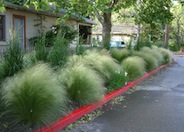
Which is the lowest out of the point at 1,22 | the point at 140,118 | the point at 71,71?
the point at 140,118

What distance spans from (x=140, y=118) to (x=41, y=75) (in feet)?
8.23

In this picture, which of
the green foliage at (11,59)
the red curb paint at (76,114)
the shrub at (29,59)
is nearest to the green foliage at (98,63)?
the red curb paint at (76,114)

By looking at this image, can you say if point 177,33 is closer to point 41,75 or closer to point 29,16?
point 29,16

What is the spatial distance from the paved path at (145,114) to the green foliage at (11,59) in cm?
189

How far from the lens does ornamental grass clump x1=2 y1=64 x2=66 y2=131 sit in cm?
480

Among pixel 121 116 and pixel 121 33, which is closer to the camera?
pixel 121 116

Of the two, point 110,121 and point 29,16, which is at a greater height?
point 29,16

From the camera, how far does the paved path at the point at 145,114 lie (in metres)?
5.62

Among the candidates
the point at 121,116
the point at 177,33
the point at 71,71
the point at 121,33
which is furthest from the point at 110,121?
the point at 121,33

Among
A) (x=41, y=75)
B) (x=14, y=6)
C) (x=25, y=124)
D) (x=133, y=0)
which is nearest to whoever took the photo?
(x=25, y=124)

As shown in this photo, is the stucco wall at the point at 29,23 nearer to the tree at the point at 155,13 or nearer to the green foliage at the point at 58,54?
the tree at the point at 155,13

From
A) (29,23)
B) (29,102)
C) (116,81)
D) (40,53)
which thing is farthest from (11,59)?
(29,23)

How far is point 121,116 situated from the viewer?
646cm

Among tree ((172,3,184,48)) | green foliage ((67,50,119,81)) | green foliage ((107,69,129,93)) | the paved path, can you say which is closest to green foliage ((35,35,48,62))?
green foliage ((67,50,119,81))
